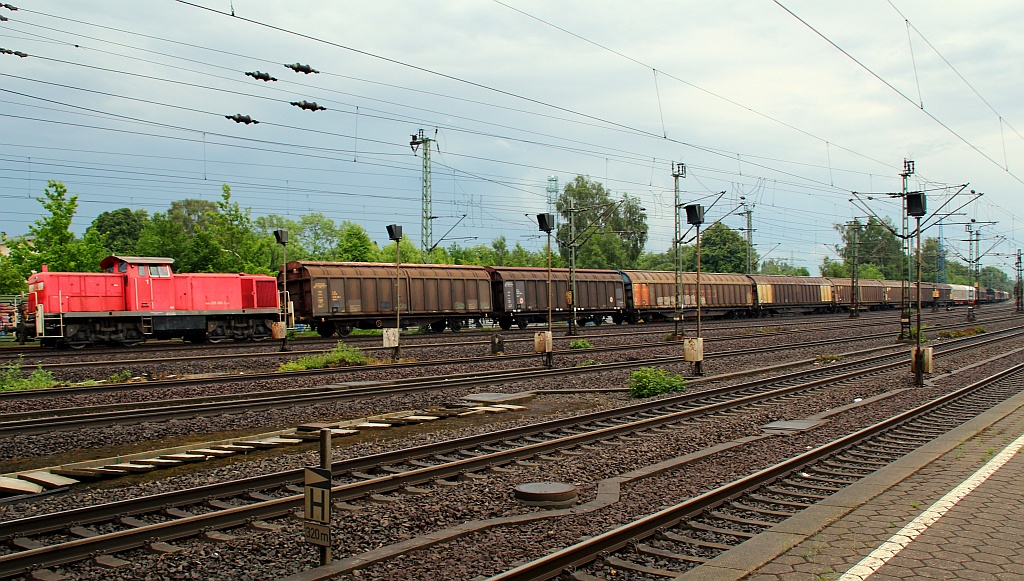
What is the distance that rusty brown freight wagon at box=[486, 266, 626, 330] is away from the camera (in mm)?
43531

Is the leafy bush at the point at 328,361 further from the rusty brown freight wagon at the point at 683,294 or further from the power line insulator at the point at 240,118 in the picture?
the rusty brown freight wagon at the point at 683,294

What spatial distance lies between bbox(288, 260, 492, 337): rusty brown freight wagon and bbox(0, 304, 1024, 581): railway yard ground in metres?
16.2

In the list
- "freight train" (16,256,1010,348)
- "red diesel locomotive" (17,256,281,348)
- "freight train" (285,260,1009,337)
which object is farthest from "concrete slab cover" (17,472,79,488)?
"red diesel locomotive" (17,256,281,348)

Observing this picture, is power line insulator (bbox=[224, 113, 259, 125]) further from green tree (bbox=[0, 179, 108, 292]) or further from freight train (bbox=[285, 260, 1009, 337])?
green tree (bbox=[0, 179, 108, 292])

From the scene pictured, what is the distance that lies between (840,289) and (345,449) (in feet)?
251

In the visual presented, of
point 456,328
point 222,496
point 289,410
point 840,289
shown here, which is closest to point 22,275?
point 456,328

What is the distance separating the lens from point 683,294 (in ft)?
161

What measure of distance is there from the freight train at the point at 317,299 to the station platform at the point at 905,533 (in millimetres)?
17650

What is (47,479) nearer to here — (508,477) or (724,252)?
(508,477)

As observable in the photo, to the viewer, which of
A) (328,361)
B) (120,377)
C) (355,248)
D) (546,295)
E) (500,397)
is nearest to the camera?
(500,397)

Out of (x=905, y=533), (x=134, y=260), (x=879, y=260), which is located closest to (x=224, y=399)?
(x=905, y=533)

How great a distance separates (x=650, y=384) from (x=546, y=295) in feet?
Answer: 94.0

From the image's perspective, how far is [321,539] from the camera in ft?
18.0

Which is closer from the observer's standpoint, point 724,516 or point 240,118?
point 724,516
